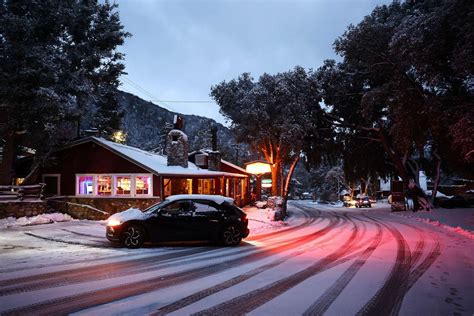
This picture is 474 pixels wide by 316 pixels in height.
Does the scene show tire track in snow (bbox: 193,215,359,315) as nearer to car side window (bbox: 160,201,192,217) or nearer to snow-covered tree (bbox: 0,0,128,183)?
car side window (bbox: 160,201,192,217)

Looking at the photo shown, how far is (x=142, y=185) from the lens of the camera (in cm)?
2483

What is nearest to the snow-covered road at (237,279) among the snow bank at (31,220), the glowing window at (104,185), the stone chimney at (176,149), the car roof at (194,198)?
the car roof at (194,198)

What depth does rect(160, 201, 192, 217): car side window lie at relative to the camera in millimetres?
12336

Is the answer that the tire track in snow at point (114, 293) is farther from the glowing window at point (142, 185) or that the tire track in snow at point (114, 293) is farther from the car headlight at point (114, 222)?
the glowing window at point (142, 185)

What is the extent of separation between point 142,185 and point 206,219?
13.4 meters

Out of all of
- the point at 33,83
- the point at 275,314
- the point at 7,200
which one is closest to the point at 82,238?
the point at 7,200

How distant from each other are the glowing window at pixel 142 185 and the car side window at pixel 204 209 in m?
12.6

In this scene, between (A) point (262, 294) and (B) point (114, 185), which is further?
(B) point (114, 185)

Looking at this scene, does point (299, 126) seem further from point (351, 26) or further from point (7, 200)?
point (7, 200)

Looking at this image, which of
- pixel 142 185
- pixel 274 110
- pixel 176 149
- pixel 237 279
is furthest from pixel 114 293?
pixel 274 110

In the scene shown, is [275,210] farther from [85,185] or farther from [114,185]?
[85,185]

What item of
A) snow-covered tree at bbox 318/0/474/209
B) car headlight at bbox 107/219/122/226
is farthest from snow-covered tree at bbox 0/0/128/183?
snow-covered tree at bbox 318/0/474/209

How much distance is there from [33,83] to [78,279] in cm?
1867

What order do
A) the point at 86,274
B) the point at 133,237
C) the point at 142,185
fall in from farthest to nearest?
the point at 142,185
the point at 133,237
the point at 86,274
